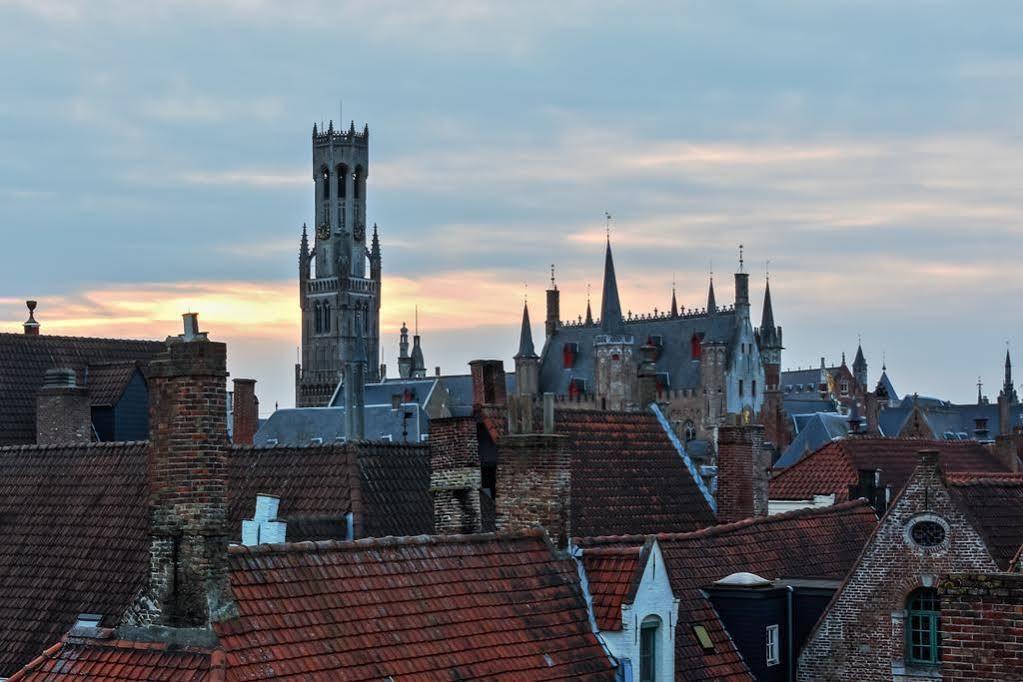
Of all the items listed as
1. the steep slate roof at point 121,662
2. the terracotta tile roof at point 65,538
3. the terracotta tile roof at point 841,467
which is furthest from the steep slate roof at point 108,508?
the terracotta tile roof at point 841,467

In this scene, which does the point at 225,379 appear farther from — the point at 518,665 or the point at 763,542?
the point at 763,542

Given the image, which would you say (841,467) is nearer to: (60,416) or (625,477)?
(625,477)

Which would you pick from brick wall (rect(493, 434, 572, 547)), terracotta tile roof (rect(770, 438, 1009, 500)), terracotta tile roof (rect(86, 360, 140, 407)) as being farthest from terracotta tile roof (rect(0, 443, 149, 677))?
terracotta tile roof (rect(770, 438, 1009, 500))

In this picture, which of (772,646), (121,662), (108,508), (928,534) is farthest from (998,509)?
(121,662)

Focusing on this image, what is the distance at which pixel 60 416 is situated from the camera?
30469mm

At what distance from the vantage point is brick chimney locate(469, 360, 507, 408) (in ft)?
92.9

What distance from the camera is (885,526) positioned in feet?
71.6

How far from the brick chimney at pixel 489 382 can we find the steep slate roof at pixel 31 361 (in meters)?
6.73

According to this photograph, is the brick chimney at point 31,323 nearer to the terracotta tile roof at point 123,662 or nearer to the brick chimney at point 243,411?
the brick chimney at point 243,411

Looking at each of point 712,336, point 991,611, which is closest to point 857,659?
point 991,611

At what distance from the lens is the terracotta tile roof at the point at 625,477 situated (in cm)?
2658

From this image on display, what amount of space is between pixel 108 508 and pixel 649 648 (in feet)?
30.3

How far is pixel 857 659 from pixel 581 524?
5.80 metres

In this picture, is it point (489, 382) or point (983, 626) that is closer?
point (983, 626)
